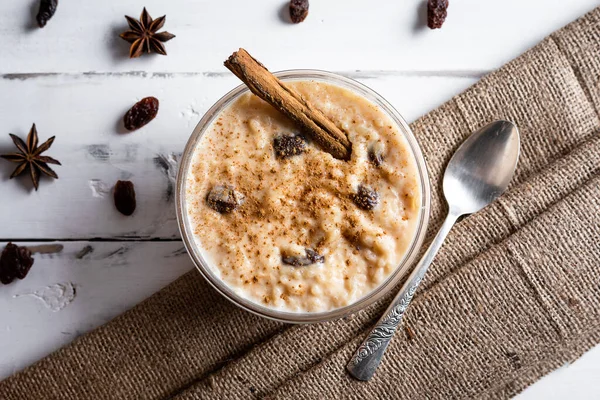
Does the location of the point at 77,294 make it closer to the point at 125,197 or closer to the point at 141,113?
the point at 125,197

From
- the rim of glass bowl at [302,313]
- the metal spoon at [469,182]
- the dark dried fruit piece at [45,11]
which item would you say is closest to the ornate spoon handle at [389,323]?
the metal spoon at [469,182]

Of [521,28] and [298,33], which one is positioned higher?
[521,28]

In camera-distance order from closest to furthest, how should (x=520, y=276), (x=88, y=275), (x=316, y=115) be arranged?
(x=316, y=115)
(x=520, y=276)
(x=88, y=275)

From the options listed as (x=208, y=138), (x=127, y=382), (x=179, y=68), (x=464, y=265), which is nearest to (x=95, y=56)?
(x=179, y=68)

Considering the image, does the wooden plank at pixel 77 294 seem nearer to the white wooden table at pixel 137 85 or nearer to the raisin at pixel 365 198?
the white wooden table at pixel 137 85

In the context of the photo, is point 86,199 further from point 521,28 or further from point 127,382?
point 521,28

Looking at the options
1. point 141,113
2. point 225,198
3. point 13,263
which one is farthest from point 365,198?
point 13,263
